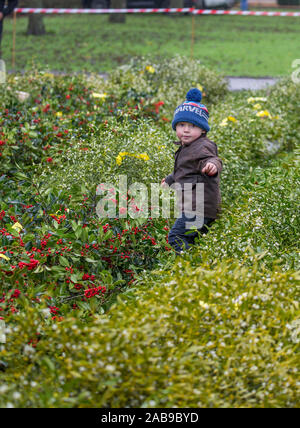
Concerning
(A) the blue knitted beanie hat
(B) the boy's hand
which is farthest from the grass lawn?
(B) the boy's hand

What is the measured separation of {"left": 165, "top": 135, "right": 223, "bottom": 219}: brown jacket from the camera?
13.3 feet

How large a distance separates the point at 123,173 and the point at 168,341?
2145mm

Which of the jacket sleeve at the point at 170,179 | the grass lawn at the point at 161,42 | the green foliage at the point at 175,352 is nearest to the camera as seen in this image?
the green foliage at the point at 175,352

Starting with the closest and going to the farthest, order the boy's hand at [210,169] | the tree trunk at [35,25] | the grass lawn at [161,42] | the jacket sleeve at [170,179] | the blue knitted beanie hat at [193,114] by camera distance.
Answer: the boy's hand at [210,169] < the blue knitted beanie hat at [193,114] < the jacket sleeve at [170,179] < the grass lawn at [161,42] < the tree trunk at [35,25]

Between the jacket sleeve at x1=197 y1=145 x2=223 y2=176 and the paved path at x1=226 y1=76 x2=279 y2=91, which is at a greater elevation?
the paved path at x1=226 y1=76 x2=279 y2=91

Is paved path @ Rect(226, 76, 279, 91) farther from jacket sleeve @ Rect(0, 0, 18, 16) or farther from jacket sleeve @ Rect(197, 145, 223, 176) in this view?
jacket sleeve @ Rect(197, 145, 223, 176)

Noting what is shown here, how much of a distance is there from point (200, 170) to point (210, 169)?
0.64 ft

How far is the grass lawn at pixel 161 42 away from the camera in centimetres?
1463

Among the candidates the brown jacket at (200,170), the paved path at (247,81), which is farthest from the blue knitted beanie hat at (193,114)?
the paved path at (247,81)

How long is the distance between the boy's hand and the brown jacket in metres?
0.11

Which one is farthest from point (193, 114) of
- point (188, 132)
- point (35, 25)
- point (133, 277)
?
point (35, 25)

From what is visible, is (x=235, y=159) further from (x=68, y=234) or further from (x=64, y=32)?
(x=64, y=32)

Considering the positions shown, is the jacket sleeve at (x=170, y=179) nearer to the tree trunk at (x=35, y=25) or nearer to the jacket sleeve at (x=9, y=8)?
the jacket sleeve at (x=9, y=8)

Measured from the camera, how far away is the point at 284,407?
7.59ft
